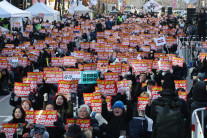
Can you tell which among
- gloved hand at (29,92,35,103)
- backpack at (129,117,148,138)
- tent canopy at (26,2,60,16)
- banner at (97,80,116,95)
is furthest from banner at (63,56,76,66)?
tent canopy at (26,2,60,16)

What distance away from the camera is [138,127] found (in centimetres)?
966

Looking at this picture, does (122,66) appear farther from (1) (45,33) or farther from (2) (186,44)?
(1) (45,33)

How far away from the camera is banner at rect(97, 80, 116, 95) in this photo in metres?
12.5

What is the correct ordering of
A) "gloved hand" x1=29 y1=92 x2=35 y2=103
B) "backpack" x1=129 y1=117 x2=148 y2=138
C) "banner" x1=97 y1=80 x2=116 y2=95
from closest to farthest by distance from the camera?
"backpack" x1=129 y1=117 x2=148 y2=138
"banner" x1=97 y1=80 x2=116 y2=95
"gloved hand" x1=29 y1=92 x2=35 y2=103

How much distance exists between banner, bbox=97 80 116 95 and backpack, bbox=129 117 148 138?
2743 millimetres

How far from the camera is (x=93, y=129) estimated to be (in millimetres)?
10102

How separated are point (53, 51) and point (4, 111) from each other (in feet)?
28.0

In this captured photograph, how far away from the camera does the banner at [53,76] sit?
46.3ft

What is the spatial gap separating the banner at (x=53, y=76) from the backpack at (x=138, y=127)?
4.63 meters

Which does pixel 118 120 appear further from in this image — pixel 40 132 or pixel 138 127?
pixel 40 132

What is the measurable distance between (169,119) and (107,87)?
468cm

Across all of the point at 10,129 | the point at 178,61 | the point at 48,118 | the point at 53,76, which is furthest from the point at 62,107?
the point at 178,61

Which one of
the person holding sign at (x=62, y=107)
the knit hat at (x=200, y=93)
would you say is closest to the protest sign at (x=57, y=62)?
the person holding sign at (x=62, y=107)

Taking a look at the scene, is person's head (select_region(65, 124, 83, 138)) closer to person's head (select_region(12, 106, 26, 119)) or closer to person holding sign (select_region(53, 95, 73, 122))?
person's head (select_region(12, 106, 26, 119))
